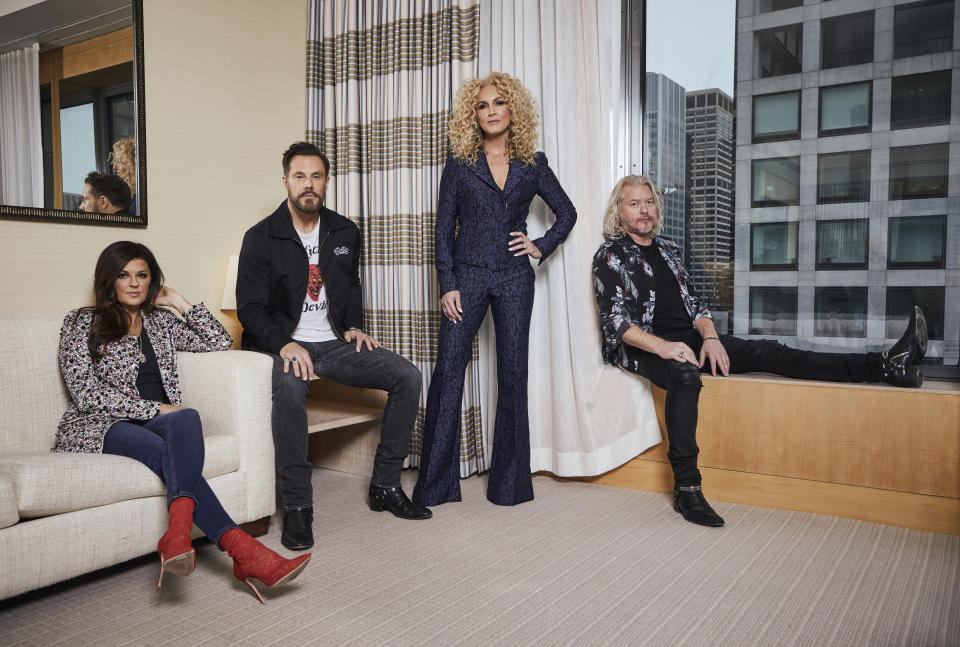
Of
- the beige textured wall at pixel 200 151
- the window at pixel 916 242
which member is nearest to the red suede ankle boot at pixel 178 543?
the beige textured wall at pixel 200 151

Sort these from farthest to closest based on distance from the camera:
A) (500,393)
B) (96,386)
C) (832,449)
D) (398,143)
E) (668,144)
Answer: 1. (398,143)
2. (668,144)
3. (500,393)
4. (832,449)
5. (96,386)

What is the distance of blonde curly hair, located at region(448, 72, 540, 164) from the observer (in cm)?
261

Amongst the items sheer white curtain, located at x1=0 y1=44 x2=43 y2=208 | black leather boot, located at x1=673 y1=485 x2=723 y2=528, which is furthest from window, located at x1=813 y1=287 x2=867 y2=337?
sheer white curtain, located at x1=0 y1=44 x2=43 y2=208

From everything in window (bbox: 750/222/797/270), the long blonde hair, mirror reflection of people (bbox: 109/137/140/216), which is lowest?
window (bbox: 750/222/797/270)

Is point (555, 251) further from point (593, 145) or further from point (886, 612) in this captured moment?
point (886, 612)

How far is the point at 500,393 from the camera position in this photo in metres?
2.59

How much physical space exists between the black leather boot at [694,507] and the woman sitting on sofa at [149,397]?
1.32m

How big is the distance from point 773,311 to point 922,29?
117 centimetres

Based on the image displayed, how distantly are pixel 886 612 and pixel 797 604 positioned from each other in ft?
0.66

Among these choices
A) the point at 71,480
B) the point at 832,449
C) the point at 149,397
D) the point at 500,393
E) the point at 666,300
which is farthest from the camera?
the point at 666,300

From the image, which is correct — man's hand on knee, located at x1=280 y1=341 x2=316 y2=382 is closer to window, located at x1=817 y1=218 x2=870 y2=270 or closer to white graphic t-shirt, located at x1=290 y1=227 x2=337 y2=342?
white graphic t-shirt, located at x1=290 y1=227 x2=337 y2=342

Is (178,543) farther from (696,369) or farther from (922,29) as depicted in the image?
(922,29)

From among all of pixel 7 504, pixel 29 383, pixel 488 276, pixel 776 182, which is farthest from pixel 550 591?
pixel 776 182

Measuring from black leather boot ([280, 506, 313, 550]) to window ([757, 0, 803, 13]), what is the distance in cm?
262
